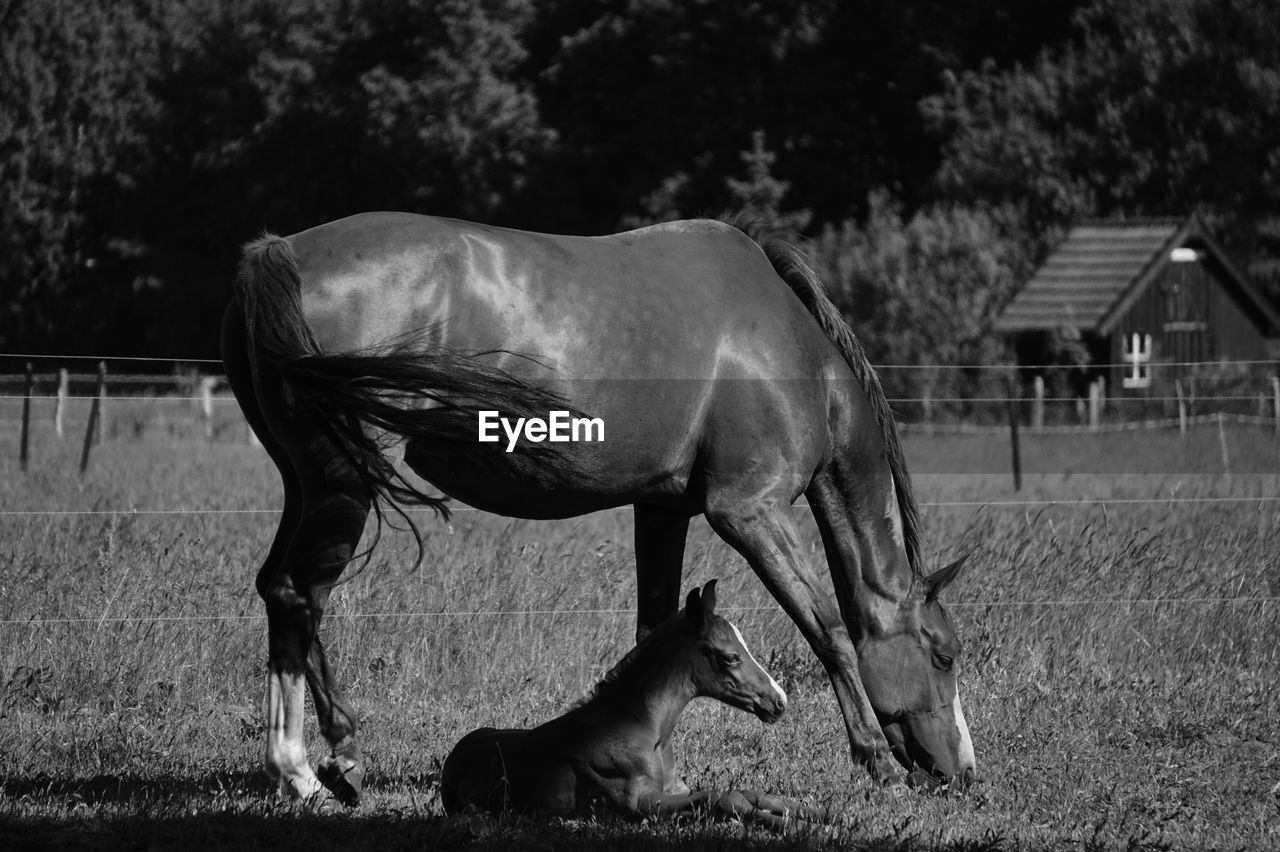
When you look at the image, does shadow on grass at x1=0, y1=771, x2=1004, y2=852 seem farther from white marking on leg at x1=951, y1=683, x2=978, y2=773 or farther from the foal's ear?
white marking on leg at x1=951, y1=683, x2=978, y2=773

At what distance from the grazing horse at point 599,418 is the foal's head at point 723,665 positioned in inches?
14.1

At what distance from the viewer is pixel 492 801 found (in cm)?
478

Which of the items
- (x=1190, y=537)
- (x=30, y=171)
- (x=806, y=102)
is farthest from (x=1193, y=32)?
(x=30, y=171)

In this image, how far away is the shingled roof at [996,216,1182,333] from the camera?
29.5 m

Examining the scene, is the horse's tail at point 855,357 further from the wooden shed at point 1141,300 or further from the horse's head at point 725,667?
the wooden shed at point 1141,300

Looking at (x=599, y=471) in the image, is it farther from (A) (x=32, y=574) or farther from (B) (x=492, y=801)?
(A) (x=32, y=574)

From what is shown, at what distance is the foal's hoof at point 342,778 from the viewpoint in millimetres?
4977

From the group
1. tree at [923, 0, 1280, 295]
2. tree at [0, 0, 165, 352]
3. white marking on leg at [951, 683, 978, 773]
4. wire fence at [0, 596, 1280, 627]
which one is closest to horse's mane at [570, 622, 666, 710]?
white marking on leg at [951, 683, 978, 773]

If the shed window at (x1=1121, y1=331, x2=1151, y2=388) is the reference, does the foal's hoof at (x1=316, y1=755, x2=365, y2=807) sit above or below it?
below

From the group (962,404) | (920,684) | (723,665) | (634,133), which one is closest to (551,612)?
(920,684)

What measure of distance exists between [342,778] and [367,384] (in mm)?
1325

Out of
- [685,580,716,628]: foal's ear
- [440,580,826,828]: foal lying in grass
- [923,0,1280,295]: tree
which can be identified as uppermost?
[923,0,1280,295]: tree

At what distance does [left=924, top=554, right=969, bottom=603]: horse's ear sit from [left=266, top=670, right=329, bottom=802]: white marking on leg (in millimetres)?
2264

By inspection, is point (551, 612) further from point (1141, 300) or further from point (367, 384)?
point (1141, 300)
